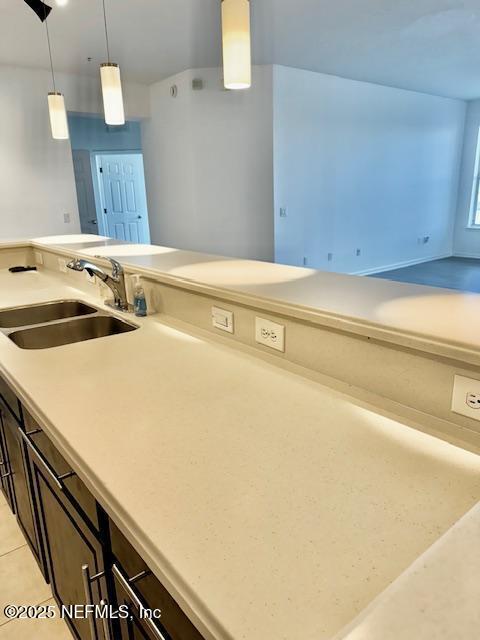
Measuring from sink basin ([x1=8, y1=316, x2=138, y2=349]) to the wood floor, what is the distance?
4845 millimetres

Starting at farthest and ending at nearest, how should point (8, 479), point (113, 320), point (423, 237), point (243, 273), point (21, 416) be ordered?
1. point (423, 237)
2. point (113, 320)
3. point (8, 479)
4. point (243, 273)
5. point (21, 416)

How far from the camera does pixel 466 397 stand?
2.79 feet

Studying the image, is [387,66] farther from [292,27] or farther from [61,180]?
[61,180]

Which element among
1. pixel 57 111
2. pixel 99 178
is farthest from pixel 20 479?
pixel 99 178

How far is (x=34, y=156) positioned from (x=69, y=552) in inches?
202

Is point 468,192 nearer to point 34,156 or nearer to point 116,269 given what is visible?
point 34,156

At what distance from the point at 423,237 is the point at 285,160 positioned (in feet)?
12.4

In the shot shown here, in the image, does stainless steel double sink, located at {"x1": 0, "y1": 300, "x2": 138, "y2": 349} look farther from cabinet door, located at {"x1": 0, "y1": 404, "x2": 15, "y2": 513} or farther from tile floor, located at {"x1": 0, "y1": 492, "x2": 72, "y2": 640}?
tile floor, located at {"x1": 0, "y1": 492, "x2": 72, "y2": 640}

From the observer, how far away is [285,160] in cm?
555

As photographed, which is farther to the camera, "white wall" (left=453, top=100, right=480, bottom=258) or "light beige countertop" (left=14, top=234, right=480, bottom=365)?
"white wall" (left=453, top=100, right=480, bottom=258)

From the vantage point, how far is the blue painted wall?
673 centimetres

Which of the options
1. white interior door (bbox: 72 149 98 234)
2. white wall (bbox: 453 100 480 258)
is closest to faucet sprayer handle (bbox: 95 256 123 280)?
white interior door (bbox: 72 149 98 234)

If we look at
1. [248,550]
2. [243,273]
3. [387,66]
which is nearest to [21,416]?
[243,273]

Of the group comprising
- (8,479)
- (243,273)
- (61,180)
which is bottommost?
(8,479)
